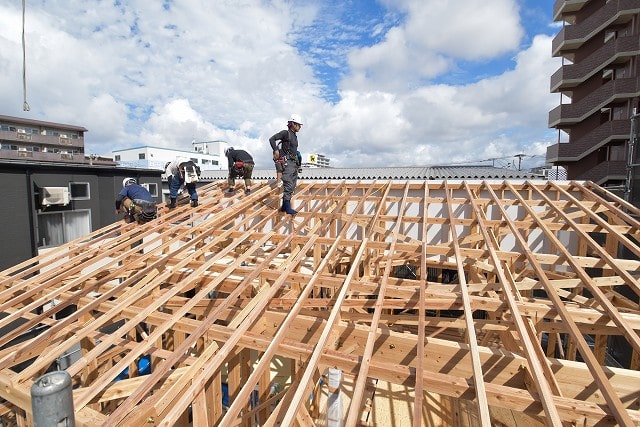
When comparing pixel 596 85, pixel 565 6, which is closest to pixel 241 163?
pixel 596 85

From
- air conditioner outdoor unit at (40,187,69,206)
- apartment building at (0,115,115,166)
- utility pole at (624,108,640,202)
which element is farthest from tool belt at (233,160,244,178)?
apartment building at (0,115,115,166)

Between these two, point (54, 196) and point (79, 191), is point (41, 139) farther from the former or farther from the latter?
point (54, 196)

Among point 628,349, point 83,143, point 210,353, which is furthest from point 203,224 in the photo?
point 83,143

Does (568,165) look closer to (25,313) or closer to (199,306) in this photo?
(199,306)

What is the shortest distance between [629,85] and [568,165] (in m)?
4.44

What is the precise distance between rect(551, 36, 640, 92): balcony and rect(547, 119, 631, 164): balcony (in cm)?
305

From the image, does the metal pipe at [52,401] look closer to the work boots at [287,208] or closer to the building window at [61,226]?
the work boots at [287,208]

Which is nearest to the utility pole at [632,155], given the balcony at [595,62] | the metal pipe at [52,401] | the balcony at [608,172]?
the balcony at [608,172]

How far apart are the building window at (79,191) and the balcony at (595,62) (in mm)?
24094

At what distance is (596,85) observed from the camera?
16969 millimetres

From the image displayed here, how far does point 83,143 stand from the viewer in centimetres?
3628

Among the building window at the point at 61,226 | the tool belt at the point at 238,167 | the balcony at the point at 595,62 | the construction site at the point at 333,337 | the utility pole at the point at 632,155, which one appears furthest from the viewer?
the balcony at the point at 595,62

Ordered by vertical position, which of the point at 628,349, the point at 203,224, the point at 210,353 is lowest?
the point at 628,349

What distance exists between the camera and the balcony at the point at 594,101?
14625 millimetres
